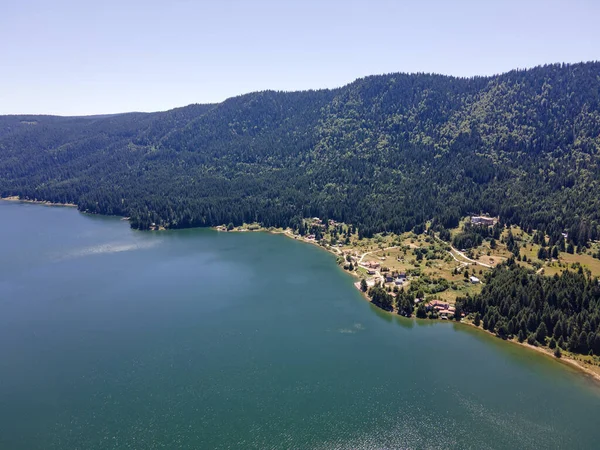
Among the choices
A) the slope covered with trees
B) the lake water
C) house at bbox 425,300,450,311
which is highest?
the slope covered with trees

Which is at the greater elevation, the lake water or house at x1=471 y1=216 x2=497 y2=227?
house at x1=471 y1=216 x2=497 y2=227

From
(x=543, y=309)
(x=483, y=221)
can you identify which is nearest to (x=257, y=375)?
(x=543, y=309)

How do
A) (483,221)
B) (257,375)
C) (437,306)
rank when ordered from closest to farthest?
(257,375) < (437,306) < (483,221)

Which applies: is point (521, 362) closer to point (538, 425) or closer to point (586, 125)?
point (538, 425)

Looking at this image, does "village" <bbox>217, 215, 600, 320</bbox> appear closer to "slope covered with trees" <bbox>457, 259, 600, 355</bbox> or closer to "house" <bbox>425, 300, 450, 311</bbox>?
"house" <bbox>425, 300, 450, 311</bbox>

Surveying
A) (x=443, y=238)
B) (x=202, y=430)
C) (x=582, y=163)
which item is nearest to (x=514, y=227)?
(x=443, y=238)

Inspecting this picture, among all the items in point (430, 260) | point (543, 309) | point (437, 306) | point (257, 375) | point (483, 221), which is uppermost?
point (483, 221)

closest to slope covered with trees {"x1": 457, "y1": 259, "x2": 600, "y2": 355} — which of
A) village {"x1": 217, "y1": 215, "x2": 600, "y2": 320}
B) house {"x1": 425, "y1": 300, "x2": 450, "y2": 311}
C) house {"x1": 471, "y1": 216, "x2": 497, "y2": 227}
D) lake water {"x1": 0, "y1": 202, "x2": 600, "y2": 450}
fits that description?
house {"x1": 425, "y1": 300, "x2": 450, "y2": 311}

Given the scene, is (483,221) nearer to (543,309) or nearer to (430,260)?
(430,260)
